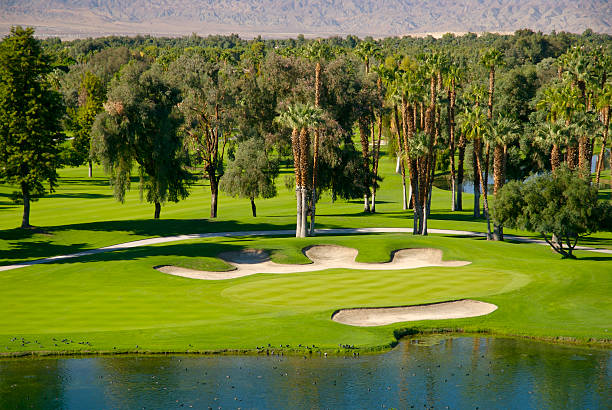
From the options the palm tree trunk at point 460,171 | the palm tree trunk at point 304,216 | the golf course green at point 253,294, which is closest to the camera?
the golf course green at point 253,294

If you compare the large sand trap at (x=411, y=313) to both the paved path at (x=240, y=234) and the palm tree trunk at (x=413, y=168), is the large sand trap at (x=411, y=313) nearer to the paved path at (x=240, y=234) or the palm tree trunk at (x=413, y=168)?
the paved path at (x=240, y=234)

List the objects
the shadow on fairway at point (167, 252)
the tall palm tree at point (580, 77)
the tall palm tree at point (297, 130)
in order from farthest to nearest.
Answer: the tall palm tree at point (580, 77)
the tall palm tree at point (297, 130)
the shadow on fairway at point (167, 252)

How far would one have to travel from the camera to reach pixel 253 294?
40250mm

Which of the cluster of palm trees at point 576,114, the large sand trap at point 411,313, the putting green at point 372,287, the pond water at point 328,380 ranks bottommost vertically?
the pond water at point 328,380

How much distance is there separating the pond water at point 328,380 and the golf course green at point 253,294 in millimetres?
1252

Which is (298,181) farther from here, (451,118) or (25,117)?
(451,118)

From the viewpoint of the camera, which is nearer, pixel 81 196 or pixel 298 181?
pixel 298 181

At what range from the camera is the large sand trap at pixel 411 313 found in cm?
3516

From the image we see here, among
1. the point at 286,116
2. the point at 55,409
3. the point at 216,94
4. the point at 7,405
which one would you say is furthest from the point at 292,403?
the point at 216,94

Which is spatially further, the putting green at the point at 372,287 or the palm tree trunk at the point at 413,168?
the palm tree trunk at the point at 413,168

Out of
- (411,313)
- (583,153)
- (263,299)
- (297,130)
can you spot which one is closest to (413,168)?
(297,130)

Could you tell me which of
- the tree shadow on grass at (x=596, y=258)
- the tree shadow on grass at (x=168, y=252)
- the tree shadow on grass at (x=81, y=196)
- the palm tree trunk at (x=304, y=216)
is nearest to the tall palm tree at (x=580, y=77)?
the tree shadow on grass at (x=596, y=258)

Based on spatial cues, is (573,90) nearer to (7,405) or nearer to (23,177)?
(23,177)

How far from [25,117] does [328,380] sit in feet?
140
